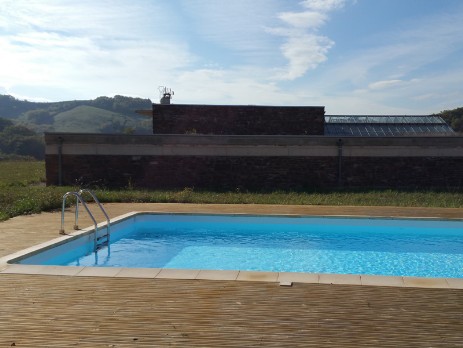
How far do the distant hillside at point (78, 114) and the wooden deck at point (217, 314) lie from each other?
65627mm

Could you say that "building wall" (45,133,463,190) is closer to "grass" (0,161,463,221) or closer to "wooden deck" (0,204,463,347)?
"grass" (0,161,463,221)

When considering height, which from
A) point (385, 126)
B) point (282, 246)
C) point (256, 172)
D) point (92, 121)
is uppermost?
point (92, 121)

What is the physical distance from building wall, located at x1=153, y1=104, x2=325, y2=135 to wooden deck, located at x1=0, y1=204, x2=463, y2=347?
59.3 feet

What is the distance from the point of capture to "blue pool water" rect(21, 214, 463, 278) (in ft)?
26.2

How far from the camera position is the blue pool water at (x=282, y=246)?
26.2ft

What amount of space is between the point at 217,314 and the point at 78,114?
283ft

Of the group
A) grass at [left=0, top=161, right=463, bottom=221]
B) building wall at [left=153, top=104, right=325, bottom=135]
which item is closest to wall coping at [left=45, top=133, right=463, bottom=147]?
grass at [left=0, top=161, right=463, bottom=221]

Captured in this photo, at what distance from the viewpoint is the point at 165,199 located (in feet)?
44.9

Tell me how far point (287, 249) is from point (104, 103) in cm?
8742

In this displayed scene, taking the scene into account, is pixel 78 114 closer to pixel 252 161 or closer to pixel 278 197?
pixel 252 161

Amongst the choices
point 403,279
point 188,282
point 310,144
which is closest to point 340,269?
point 403,279

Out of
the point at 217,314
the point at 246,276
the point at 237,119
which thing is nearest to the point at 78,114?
the point at 237,119

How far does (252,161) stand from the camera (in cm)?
1662

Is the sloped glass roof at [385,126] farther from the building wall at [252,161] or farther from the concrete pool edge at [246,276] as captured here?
the concrete pool edge at [246,276]
